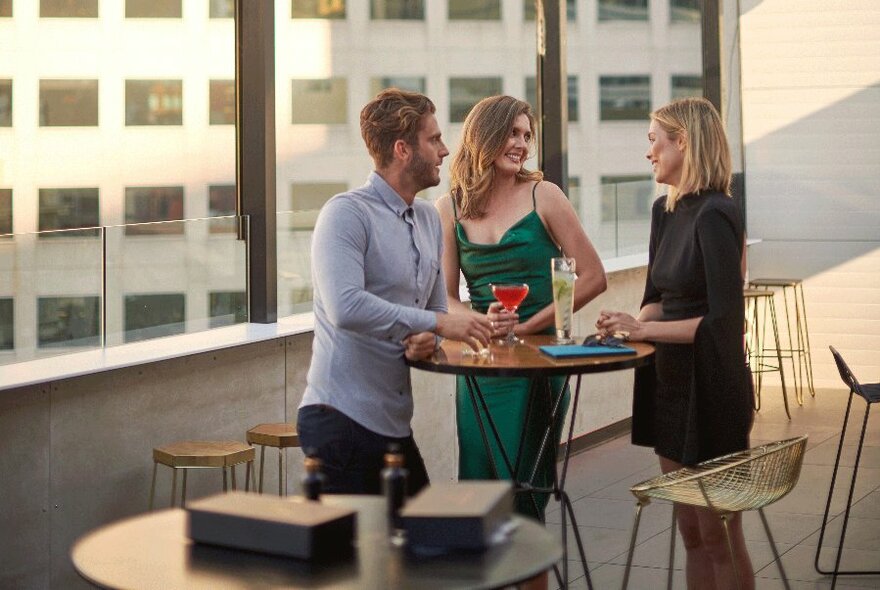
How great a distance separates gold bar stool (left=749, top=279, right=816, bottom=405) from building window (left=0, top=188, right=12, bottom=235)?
487cm

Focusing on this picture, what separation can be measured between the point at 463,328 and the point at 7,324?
1749mm

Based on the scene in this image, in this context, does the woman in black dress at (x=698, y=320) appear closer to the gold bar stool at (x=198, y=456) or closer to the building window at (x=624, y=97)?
the gold bar stool at (x=198, y=456)

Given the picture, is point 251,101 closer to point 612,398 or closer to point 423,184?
point 423,184

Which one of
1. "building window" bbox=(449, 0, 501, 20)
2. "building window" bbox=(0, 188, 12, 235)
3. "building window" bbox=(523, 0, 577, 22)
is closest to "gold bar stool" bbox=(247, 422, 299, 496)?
"building window" bbox=(0, 188, 12, 235)

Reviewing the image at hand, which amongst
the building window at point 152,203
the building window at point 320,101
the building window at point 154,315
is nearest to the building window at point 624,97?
the building window at point 320,101

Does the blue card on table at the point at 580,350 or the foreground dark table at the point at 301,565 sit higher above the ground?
the blue card on table at the point at 580,350

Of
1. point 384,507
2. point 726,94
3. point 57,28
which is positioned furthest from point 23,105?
point 384,507

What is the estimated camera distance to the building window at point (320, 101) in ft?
99.5

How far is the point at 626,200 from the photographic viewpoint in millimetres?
8375

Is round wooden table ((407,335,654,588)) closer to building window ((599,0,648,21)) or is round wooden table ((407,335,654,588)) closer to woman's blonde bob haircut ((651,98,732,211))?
woman's blonde bob haircut ((651,98,732,211))

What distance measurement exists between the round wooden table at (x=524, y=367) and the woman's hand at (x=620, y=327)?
1.0 inches

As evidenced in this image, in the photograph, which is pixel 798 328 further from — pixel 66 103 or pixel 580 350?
pixel 66 103

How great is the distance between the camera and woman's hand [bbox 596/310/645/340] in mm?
3406

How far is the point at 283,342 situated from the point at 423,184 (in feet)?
6.29
